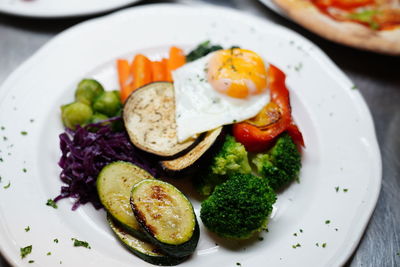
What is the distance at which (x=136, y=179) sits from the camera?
3.78 meters

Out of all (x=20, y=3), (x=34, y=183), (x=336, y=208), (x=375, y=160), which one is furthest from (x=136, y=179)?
(x=20, y=3)

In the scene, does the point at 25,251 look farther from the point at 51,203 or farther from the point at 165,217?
the point at 165,217

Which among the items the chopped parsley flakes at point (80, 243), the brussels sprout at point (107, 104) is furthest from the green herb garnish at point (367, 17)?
the chopped parsley flakes at point (80, 243)

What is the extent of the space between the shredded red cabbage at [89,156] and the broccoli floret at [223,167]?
0.49 m

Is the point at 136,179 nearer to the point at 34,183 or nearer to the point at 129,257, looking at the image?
the point at 129,257

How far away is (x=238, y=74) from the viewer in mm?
4203

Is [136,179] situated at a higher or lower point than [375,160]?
higher

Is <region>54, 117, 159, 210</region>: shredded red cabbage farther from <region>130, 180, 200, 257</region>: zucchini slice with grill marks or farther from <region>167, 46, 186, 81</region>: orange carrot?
<region>167, 46, 186, 81</region>: orange carrot

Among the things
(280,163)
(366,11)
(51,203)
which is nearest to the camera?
(51,203)

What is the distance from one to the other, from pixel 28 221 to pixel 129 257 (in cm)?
89

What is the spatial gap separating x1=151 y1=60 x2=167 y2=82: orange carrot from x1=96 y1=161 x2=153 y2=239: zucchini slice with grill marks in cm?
131

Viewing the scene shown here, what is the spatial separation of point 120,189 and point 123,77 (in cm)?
158

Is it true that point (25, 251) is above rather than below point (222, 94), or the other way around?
above

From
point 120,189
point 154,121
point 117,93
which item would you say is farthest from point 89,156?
point 117,93
